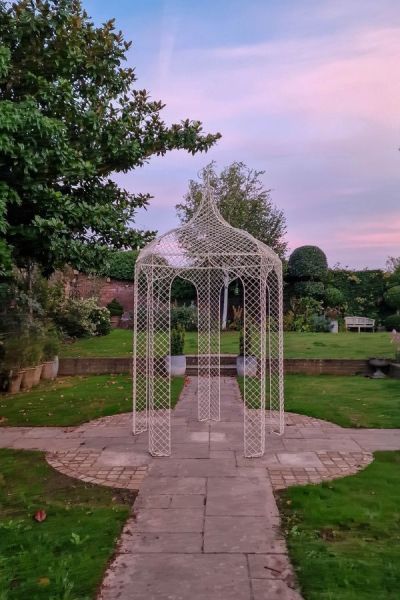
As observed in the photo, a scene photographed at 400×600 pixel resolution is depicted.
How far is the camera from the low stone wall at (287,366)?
476 inches

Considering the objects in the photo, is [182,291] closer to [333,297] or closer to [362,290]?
[333,297]

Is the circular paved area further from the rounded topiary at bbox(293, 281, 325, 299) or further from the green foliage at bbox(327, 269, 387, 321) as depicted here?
the green foliage at bbox(327, 269, 387, 321)

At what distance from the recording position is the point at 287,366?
1226 centimetres

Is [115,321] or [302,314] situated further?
[115,321]

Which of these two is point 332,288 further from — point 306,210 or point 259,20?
point 259,20

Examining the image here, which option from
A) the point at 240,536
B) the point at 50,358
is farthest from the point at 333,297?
the point at 240,536

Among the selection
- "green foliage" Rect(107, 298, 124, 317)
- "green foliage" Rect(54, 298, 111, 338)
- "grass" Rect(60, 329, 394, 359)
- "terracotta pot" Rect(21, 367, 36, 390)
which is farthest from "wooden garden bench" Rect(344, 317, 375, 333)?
"terracotta pot" Rect(21, 367, 36, 390)

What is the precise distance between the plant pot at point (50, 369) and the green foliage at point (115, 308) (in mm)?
9032

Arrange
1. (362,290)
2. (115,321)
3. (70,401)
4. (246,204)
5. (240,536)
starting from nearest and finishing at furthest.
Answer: (240,536), (70,401), (115,321), (362,290), (246,204)

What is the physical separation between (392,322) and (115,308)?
36.8ft

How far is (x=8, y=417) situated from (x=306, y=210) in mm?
12202

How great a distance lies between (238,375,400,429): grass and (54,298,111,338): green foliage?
7.33 meters

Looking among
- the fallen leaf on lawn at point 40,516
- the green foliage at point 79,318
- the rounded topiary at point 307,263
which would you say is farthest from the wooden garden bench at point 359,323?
the fallen leaf on lawn at point 40,516

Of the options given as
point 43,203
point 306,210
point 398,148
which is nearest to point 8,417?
point 43,203
